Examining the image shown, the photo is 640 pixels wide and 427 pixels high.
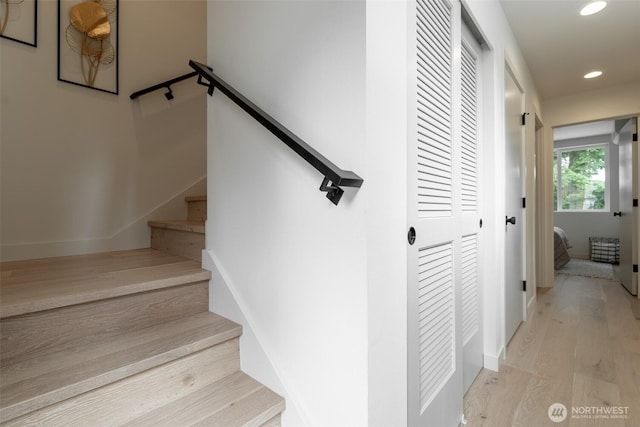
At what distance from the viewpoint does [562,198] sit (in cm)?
656

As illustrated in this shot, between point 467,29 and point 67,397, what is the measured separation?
89.6 inches

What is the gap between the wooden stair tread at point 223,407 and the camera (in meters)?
0.93

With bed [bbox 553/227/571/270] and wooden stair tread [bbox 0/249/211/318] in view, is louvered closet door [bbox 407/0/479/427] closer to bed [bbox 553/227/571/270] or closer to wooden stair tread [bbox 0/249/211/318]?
wooden stair tread [bbox 0/249/211/318]

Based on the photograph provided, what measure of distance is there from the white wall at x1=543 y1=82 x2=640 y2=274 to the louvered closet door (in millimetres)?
3161

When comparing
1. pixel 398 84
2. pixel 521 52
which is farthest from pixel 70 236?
pixel 521 52

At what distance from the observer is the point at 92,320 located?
3.58 ft

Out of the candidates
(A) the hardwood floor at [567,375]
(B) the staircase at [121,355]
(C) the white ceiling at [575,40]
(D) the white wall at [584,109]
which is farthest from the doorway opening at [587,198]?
(B) the staircase at [121,355]

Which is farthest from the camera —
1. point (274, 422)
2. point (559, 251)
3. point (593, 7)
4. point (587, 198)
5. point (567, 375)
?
point (587, 198)

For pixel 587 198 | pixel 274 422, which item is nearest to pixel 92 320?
pixel 274 422

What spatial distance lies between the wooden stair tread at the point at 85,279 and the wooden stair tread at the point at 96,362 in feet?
0.52

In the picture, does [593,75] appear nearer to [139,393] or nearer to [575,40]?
[575,40]

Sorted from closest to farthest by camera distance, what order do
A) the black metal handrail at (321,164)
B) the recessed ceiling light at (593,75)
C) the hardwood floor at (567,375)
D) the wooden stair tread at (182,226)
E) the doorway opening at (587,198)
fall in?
the black metal handrail at (321,164)
the hardwood floor at (567,375)
the wooden stair tread at (182,226)
the recessed ceiling light at (593,75)
the doorway opening at (587,198)

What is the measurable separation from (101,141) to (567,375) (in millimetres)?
3212

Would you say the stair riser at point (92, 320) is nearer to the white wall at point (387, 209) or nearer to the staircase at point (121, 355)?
the staircase at point (121, 355)
